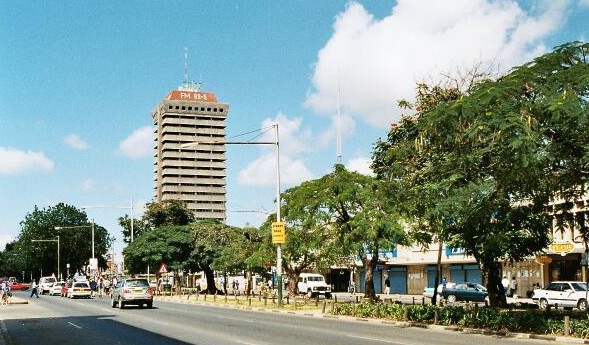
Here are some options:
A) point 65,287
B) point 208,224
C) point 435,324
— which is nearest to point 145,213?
point 65,287

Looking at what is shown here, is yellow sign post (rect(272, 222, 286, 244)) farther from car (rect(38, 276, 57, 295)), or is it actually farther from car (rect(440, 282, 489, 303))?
car (rect(38, 276, 57, 295))

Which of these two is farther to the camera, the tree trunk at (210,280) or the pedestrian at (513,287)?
the tree trunk at (210,280)

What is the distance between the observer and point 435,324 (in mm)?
26609

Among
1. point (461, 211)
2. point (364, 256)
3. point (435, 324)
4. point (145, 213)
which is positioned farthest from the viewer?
point (145, 213)

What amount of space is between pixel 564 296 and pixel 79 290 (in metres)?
43.7

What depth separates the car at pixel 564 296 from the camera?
40384 millimetres

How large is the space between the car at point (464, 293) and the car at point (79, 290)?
33830 mm

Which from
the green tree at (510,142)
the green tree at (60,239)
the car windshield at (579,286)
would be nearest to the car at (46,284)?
the green tree at (60,239)

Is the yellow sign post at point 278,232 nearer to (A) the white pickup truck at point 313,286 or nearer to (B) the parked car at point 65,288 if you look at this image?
(A) the white pickup truck at point 313,286

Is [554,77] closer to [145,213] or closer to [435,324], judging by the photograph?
[435,324]

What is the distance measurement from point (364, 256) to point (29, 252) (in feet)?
313

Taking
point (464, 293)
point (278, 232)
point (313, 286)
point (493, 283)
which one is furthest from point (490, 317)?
point (313, 286)

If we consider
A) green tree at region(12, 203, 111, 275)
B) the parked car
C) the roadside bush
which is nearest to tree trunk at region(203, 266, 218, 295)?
the parked car

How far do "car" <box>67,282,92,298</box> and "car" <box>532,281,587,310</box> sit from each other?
41.6m
